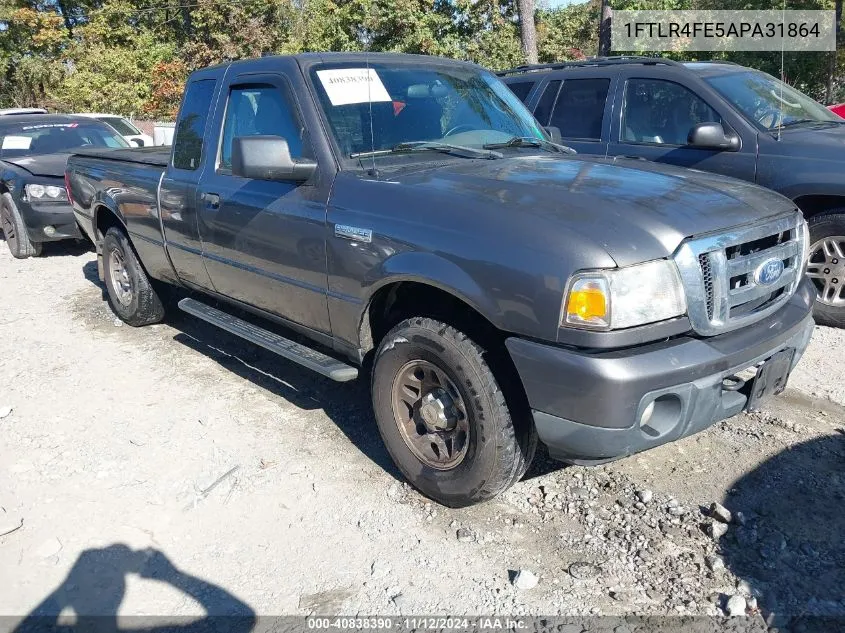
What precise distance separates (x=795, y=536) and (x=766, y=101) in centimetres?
410

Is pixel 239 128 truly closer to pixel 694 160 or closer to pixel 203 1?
pixel 694 160

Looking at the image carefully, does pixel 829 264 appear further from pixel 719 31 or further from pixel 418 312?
pixel 719 31

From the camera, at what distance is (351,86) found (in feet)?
12.4

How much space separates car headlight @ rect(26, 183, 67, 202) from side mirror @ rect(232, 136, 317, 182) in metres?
6.49

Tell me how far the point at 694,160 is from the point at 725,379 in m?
3.42

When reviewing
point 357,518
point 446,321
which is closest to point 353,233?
point 446,321

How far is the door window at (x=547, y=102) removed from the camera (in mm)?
6676

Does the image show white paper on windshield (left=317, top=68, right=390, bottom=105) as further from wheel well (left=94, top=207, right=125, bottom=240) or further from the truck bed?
wheel well (left=94, top=207, right=125, bottom=240)

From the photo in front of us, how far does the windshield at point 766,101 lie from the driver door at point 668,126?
206 millimetres

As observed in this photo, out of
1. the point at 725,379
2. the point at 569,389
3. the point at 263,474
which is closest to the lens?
the point at 569,389

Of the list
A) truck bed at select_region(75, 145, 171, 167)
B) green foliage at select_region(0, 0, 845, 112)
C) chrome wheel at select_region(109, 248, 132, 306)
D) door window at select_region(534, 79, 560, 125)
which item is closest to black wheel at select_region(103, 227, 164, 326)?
chrome wheel at select_region(109, 248, 132, 306)

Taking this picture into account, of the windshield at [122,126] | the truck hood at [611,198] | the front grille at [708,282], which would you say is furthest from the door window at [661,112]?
the windshield at [122,126]

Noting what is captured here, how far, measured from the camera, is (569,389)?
102 inches

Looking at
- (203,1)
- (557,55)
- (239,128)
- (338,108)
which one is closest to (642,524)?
(338,108)
